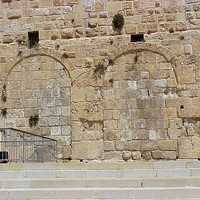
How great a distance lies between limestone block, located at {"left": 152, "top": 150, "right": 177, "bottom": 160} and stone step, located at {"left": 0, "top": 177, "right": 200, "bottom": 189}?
7025mm

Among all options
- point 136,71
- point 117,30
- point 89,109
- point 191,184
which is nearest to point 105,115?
point 89,109

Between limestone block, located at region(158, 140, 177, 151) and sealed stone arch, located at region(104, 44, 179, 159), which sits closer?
limestone block, located at region(158, 140, 177, 151)

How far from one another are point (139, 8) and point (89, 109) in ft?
11.9

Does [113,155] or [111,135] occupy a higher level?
[111,135]

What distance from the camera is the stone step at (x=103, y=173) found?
952 centimetres

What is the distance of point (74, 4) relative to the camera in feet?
56.8

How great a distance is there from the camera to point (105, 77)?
1670 cm

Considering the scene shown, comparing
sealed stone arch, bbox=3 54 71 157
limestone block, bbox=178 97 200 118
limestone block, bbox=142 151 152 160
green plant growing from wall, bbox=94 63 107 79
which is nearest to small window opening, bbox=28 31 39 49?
sealed stone arch, bbox=3 54 71 157

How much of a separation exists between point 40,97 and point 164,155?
14.4 feet

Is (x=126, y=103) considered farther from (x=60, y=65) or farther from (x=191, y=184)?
(x=191, y=184)

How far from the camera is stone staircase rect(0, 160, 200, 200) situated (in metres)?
8.44

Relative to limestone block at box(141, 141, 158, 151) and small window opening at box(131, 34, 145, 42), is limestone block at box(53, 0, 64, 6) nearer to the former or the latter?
small window opening at box(131, 34, 145, 42)

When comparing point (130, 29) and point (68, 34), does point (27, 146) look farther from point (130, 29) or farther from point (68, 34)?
point (130, 29)

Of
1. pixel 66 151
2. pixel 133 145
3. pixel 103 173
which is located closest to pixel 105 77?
pixel 133 145
